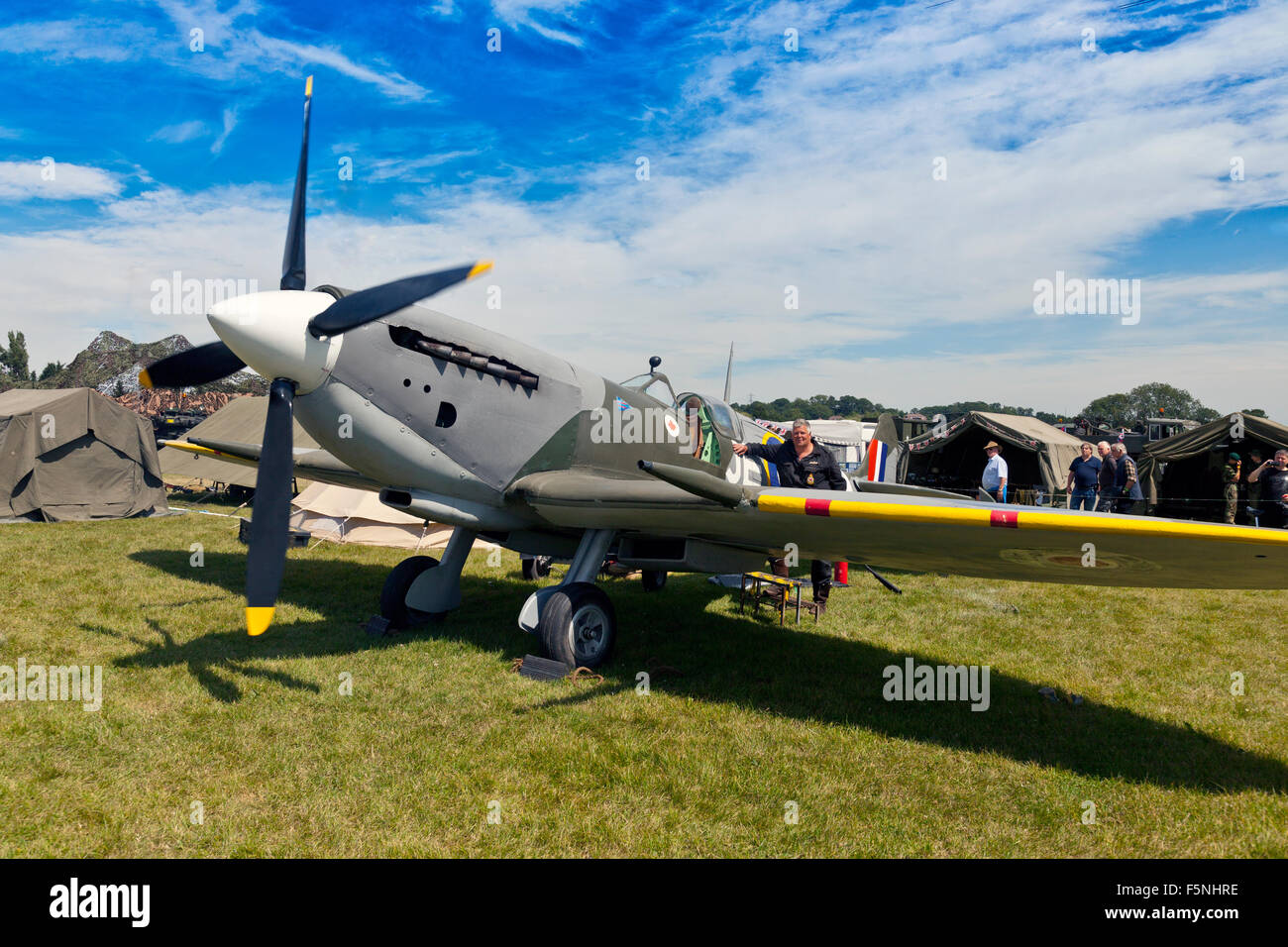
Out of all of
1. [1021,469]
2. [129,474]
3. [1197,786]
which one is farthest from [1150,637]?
[129,474]

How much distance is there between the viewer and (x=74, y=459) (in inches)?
582

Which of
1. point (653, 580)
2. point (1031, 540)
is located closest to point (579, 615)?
point (1031, 540)

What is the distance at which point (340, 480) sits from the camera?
8.08 m

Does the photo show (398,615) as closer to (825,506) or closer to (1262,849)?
(825,506)

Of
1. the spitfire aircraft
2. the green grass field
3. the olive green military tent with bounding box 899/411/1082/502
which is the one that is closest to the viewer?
the green grass field

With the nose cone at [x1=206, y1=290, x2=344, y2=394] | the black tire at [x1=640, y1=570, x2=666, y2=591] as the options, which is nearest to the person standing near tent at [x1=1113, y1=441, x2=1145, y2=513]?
the black tire at [x1=640, y1=570, x2=666, y2=591]

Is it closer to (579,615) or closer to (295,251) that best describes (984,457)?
(579,615)

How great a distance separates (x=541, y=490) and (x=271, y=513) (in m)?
A: 2.09

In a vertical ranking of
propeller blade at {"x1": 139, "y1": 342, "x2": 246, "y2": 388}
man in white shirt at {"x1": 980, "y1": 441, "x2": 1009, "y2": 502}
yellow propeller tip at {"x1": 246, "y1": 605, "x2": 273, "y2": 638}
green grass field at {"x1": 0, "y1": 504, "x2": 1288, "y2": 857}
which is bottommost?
green grass field at {"x1": 0, "y1": 504, "x2": 1288, "y2": 857}

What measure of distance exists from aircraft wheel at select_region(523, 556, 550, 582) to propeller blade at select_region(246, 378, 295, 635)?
494 cm

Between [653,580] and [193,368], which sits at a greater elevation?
[193,368]

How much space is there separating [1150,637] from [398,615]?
800 cm

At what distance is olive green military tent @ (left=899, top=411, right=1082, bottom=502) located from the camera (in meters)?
19.1

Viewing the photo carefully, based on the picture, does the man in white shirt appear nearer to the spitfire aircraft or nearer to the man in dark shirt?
the man in dark shirt
